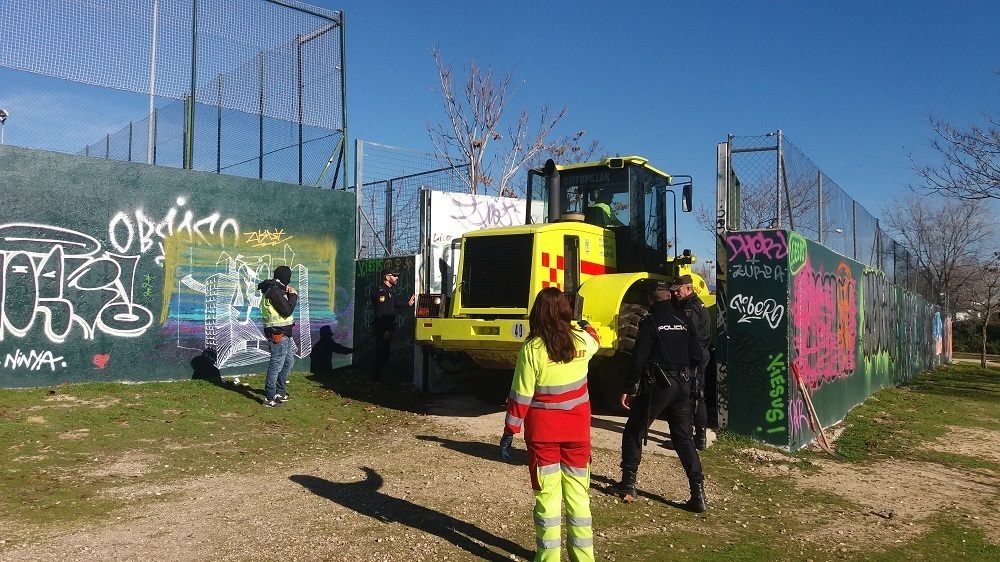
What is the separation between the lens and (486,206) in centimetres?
1266

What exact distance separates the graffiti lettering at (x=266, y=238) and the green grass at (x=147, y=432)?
212 cm

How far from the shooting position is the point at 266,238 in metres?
11.5

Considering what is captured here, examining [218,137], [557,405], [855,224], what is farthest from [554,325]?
[855,224]

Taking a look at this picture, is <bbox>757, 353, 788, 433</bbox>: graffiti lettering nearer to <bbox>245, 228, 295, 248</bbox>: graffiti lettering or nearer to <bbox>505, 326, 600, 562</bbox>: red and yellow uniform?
<bbox>505, 326, 600, 562</bbox>: red and yellow uniform

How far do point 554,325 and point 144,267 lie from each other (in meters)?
7.91

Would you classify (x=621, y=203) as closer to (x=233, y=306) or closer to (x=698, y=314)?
(x=698, y=314)

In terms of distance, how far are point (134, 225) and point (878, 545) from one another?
9640 mm

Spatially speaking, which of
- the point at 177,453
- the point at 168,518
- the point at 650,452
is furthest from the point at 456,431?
the point at 168,518

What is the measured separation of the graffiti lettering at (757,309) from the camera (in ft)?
25.9

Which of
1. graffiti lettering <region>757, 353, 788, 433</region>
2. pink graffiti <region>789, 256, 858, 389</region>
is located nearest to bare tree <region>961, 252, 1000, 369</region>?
pink graffiti <region>789, 256, 858, 389</region>

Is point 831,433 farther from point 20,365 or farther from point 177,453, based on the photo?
point 20,365

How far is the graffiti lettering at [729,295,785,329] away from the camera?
7898 mm

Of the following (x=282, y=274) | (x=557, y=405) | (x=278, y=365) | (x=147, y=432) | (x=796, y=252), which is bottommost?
(x=147, y=432)

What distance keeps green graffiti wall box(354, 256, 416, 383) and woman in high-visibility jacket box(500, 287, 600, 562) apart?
23.7 feet
